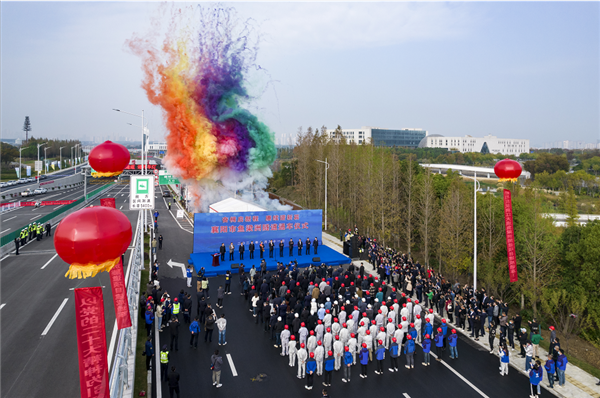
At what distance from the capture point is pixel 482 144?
14175cm

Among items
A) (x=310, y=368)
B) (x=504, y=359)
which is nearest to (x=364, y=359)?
(x=310, y=368)

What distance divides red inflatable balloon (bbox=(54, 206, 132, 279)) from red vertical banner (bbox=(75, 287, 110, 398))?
0.60 metres

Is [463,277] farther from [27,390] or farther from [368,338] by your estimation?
[27,390]

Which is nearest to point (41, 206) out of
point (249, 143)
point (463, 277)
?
point (249, 143)

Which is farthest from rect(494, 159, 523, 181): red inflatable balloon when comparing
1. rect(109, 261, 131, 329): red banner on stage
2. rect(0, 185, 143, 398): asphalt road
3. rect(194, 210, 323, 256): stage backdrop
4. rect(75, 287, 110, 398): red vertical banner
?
rect(194, 210, 323, 256): stage backdrop

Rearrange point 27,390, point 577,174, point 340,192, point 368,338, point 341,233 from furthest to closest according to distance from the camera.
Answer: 1. point 577,174
2. point 340,192
3. point 341,233
4. point 368,338
5. point 27,390

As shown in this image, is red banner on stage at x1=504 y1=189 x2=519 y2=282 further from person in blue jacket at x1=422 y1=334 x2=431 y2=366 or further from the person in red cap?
the person in red cap

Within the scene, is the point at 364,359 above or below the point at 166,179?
below

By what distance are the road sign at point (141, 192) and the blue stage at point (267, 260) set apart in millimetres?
7021

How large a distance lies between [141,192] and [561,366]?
59.3ft

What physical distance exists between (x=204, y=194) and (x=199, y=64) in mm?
13508

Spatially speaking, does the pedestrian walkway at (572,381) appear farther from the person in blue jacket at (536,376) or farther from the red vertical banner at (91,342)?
the red vertical banner at (91,342)

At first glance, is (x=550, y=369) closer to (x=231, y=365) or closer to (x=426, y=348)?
(x=426, y=348)

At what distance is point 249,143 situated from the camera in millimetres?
42250
